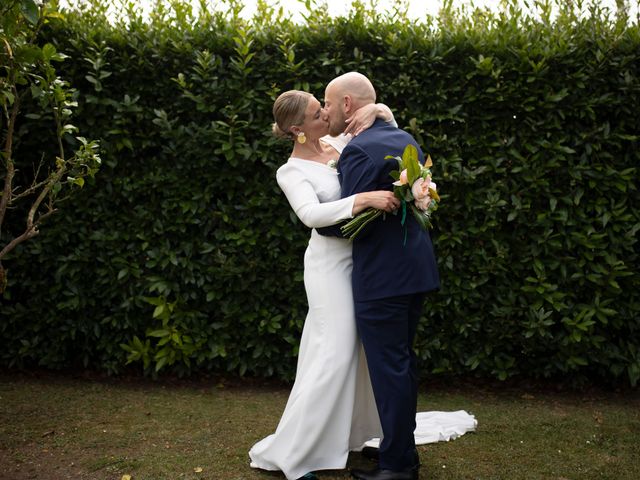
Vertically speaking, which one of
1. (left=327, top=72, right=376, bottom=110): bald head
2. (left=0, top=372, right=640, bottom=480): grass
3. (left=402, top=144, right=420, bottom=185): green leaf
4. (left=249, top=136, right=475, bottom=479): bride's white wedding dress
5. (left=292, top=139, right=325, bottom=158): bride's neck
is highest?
(left=327, top=72, right=376, bottom=110): bald head

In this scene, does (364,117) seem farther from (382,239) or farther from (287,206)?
(287,206)

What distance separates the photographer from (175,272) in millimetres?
5504

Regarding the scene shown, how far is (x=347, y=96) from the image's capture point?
12.0 feet

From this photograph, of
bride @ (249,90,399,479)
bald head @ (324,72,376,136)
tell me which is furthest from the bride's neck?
bald head @ (324,72,376,136)

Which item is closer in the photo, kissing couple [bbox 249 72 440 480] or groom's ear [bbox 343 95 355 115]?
kissing couple [bbox 249 72 440 480]

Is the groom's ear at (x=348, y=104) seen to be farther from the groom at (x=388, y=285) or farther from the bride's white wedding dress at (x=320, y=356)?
the bride's white wedding dress at (x=320, y=356)

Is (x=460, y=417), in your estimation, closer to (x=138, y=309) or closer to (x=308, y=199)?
(x=308, y=199)

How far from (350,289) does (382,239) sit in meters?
0.38

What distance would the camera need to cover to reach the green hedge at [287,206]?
5.13 m

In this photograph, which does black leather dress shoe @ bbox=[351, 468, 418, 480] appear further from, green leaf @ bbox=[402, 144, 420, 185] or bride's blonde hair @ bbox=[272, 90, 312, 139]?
bride's blonde hair @ bbox=[272, 90, 312, 139]

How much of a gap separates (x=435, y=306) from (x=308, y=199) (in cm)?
204

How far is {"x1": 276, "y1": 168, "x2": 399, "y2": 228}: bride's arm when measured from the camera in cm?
333

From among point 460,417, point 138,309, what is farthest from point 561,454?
point 138,309

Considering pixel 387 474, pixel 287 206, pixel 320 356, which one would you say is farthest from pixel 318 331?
pixel 287 206
